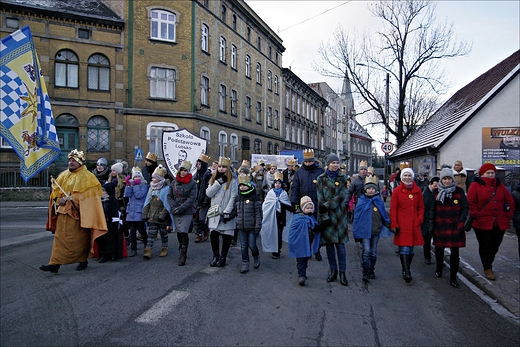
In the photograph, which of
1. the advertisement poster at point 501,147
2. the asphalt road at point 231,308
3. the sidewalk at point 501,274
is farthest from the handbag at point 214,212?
the advertisement poster at point 501,147

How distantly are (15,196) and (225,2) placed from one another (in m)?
20.0

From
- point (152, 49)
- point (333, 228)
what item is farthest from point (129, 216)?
point (152, 49)

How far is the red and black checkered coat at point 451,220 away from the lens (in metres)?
6.20

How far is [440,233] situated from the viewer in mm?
6309

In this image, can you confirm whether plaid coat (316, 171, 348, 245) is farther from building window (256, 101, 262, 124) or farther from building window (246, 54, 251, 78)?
building window (256, 101, 262, 124)

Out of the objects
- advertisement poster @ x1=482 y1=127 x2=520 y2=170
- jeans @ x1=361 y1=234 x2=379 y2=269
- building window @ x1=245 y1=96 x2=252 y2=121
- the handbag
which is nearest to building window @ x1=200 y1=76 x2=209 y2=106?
building window @ x1=245 y1=96 x2=252 y2=121

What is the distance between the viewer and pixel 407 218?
6121mm

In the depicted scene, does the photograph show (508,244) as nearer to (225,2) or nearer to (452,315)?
(452,315)

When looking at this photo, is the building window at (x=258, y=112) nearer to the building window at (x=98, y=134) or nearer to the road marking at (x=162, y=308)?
the building window at (x=98, y=134)

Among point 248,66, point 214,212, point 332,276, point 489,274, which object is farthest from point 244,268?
point 248,66

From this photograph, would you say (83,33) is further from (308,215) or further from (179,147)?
(308,215)

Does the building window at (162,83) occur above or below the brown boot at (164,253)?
above

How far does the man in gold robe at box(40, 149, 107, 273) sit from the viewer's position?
6164mm

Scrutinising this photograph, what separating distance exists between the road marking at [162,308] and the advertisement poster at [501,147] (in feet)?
40.1
